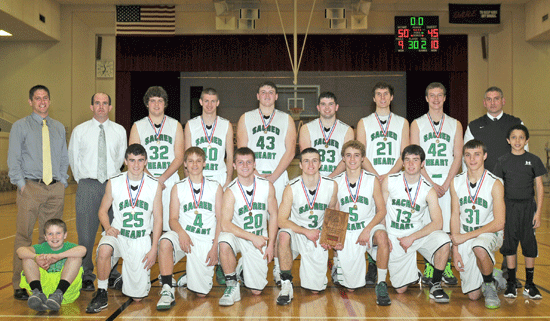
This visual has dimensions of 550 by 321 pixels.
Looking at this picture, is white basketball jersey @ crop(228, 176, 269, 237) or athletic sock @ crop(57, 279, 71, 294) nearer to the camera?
athletic sock @ crop(57, 279, 71, 294)

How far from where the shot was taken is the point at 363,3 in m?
14.5

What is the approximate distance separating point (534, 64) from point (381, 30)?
5510 millimetres

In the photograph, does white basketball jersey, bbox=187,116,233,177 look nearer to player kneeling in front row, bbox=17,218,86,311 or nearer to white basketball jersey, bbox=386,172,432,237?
player kneeling in front row, bbox=17,218,86,311

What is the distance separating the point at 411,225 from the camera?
4.49 meters

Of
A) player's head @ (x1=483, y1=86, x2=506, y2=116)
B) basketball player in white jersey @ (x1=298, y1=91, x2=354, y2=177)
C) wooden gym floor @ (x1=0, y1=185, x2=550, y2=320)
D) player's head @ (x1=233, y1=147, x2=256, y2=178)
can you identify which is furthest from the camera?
basketball player in white jersey @ (x1=298, y1=91, x2=354, y2=177)

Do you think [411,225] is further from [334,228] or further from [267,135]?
[267,135]

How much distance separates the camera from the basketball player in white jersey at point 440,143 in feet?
16.4

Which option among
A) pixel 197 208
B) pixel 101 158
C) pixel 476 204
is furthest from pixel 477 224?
pixel 101 158

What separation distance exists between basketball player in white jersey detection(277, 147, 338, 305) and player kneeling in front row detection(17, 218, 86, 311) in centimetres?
177

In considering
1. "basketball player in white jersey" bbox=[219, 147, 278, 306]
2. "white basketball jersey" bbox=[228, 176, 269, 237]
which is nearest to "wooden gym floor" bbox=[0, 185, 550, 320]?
"basketball player in white jersey" bbox=[219, 147, 278, 306]

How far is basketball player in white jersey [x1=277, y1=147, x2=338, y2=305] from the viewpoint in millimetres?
4340

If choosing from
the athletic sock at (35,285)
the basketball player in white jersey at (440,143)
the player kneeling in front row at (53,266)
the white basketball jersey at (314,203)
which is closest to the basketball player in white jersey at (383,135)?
the basketball player in white jersey at (440,143)

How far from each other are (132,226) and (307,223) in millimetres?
1608

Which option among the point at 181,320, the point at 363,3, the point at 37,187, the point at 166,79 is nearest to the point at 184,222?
the point at 181,320
